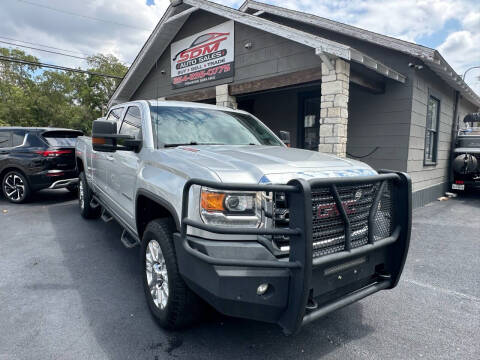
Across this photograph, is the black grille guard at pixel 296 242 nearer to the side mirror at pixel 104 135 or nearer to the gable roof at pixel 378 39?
the side mirror at pixel 104 135

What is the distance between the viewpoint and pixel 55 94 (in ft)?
107

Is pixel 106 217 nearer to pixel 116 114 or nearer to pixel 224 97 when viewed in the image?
pixel 116 114

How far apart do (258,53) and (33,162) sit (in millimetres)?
5712

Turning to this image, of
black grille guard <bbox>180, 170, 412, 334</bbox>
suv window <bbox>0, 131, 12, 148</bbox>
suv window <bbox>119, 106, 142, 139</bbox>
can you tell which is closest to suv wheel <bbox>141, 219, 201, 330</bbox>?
black grille guard <bbox>180, 170, 412, 334</bbox>

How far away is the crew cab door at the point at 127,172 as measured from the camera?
3178 mm

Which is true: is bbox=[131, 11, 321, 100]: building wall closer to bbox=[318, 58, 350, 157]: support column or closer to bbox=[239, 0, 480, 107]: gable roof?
bbox=[318, 58, 350, 157]: support column

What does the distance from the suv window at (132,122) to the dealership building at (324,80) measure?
11.6 ft

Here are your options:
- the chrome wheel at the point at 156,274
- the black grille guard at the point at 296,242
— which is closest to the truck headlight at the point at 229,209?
the black grille guard at the point at 296,242

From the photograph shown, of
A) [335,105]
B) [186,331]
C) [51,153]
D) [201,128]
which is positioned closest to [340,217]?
[186,331]

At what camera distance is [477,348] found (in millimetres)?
2395

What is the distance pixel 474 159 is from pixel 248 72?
7238mm

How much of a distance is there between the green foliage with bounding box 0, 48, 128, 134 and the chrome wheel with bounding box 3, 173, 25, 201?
25530 mm

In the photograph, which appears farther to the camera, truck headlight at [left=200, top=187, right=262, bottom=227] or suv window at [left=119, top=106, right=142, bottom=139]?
suv window at [left=119, top=106, right=142, bottom=139]

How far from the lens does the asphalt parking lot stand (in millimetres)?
2311
